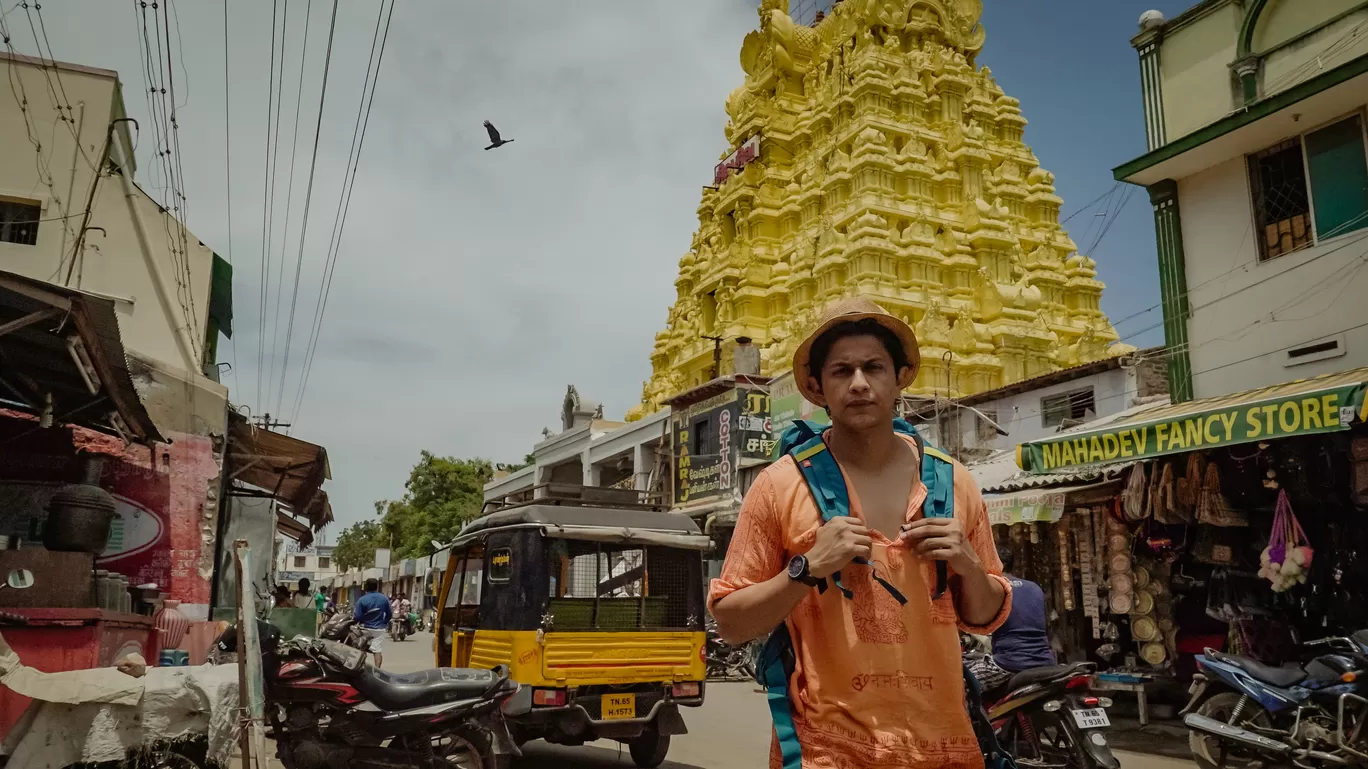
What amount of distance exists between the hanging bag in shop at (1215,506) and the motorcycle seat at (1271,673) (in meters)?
2.52

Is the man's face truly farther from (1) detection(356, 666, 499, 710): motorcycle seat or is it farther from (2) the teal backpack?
(1) detection(356, 666, 499, 710): motorcycle seat

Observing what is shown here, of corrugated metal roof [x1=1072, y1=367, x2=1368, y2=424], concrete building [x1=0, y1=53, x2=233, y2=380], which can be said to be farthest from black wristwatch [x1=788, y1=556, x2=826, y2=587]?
concrete building [x1=0, y1=53, x2=233, y2=380]

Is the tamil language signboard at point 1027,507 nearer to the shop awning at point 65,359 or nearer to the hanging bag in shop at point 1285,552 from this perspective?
the hanging bag in shop at point 1285,552

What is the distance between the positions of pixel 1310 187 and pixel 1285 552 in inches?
153

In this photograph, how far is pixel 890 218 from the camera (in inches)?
1137

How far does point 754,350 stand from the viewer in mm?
26500

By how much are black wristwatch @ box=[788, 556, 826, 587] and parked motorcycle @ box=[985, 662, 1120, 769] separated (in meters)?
4.47


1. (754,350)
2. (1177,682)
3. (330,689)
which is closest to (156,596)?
(330,689)

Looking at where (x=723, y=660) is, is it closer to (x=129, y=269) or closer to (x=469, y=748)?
(x=129, y=269)

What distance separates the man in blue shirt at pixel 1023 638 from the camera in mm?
6309

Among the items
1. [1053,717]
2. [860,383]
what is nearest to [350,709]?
[1053,717]

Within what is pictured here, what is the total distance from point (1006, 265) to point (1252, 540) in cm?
2078

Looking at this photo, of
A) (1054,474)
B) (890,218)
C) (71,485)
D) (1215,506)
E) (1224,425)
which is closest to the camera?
(1224,425)

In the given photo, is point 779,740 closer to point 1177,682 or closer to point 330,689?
point 330,689
